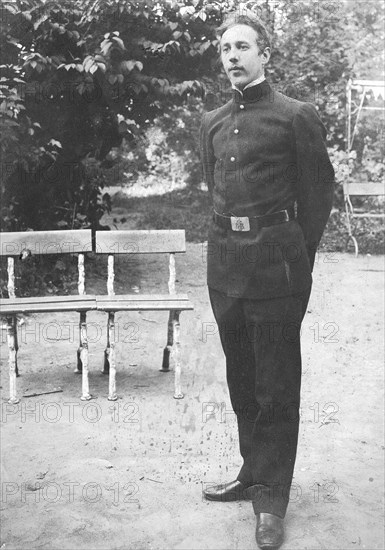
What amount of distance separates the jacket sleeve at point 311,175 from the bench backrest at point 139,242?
2136mm

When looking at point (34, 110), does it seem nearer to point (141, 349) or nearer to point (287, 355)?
point (141, 349)

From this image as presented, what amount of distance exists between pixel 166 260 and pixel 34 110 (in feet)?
9.32

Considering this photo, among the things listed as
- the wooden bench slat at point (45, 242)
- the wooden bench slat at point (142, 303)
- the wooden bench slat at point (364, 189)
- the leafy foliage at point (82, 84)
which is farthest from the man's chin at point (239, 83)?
the wooden bench slat at point (364, 189)

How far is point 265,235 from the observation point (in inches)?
119

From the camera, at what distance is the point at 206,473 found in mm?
3738

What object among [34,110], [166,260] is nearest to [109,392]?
[34,110]

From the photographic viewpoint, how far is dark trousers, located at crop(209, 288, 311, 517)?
10.1ft

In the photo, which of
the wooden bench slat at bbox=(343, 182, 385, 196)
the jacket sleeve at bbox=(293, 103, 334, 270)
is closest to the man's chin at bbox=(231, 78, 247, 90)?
the jacket sleeve at bbox=(293, 103, 334, 270)

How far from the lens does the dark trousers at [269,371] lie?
122 inches

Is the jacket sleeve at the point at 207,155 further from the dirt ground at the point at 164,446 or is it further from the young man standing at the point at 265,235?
the dirt ground at the point at 164,446

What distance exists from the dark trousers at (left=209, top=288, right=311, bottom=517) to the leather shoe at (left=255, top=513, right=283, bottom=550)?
0.04 m

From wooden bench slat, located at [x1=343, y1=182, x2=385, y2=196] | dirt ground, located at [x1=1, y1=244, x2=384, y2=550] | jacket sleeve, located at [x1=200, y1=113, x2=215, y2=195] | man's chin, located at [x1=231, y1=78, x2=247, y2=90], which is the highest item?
man's chin, located at [x1=231, y1=78, x2=247, y2=90]

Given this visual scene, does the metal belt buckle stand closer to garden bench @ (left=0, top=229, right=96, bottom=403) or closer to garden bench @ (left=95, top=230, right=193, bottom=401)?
garden bench @ (left=95, top=230, right=193, bottom=401)

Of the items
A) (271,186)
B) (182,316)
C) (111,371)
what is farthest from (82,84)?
(271,186)
